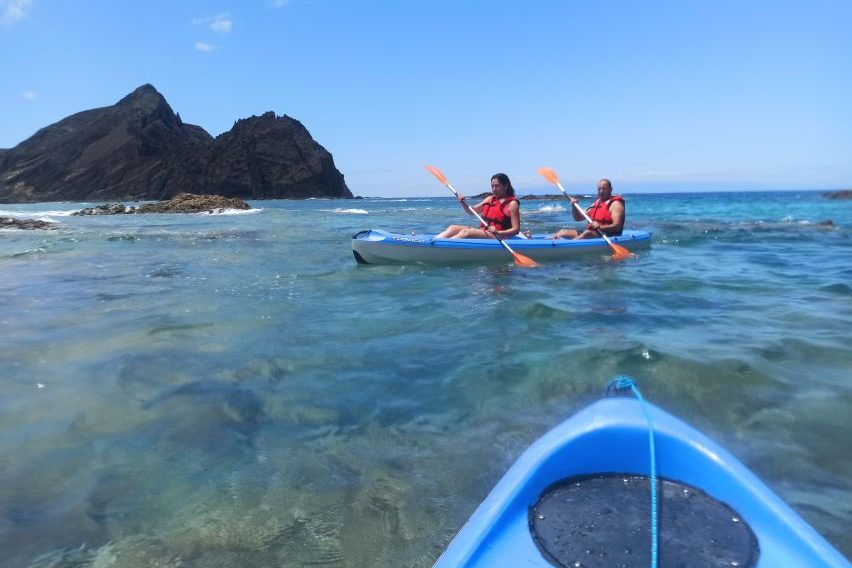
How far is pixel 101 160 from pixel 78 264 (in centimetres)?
10327

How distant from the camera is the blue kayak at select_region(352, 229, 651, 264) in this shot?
32.2 ft

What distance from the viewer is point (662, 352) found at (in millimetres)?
4805

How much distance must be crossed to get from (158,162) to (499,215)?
A: 94.9 meters

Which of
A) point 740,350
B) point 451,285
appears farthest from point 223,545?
point 451,285

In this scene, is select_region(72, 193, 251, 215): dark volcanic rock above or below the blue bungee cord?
above

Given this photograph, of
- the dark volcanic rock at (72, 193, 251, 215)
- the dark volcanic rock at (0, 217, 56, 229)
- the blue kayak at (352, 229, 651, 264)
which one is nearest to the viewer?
the blue kayak at (352, 229, 651, 264)

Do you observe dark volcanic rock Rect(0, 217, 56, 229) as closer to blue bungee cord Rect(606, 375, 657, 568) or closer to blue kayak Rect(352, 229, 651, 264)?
blue kayak Rect(352, 229, 651, 264)

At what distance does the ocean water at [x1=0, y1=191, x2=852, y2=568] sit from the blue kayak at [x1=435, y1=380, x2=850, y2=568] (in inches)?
22.7

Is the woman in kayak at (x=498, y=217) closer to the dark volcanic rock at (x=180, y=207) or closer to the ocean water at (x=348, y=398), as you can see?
the ocean water at (x=348, y=398)

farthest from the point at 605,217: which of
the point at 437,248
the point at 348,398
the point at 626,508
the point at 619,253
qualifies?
the point at 626,508

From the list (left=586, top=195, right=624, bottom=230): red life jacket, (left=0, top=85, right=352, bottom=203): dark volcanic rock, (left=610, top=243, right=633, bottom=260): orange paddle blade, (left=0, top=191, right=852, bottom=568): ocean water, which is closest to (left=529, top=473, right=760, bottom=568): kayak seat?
(left=0, top=191, right=852, bottom=568): ocean water

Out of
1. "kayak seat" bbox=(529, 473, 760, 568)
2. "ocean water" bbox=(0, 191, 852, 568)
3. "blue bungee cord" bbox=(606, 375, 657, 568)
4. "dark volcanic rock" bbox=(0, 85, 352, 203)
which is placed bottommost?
"ocean water" bbox=(0, 191, 852, 568)

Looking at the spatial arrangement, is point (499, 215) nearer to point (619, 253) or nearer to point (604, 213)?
point (604, 213)

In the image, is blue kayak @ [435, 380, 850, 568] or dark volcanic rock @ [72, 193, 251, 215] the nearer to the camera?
blue kayak @ [435, 380, 850, 568]
